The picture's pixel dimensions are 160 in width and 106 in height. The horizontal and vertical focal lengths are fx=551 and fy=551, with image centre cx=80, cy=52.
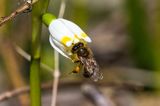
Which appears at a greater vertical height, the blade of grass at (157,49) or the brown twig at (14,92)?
the blade of grass at (157,49)

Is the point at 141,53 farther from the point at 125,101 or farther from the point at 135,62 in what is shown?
the point at 125,101

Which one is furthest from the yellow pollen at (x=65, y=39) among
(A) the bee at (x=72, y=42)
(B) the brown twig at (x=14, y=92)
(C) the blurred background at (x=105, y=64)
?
(C) the blurred background at (x=105, y=64)

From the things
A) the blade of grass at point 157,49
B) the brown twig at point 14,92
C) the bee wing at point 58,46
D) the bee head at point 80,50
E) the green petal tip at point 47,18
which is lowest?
the bee head at point 80,50

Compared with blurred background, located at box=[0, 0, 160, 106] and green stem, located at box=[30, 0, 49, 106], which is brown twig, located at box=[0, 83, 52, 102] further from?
green stem, located at box=[30, 0, 49, 106]

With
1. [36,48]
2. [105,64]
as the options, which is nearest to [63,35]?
[36,48]

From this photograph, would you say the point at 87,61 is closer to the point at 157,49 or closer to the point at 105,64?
the point at 157,49

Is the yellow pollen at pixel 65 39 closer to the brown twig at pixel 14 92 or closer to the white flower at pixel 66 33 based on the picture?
the white flower at pixel 66 33
